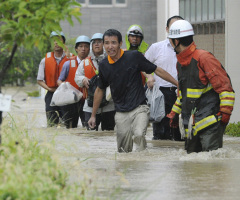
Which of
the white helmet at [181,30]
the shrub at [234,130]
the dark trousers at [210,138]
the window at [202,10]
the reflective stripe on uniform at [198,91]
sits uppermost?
the window at [202,10]

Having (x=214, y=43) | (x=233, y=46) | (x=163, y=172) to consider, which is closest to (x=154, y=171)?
(x=163, y=172)

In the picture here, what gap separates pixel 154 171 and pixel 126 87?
2.04m

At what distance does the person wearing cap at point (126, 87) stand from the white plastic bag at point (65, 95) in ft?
14.5

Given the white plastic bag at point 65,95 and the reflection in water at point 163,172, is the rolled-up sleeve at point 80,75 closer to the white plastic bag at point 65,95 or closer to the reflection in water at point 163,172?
the white plastic bag at point 65,95

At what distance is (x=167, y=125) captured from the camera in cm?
1342

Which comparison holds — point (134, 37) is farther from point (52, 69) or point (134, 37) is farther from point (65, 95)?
point (52, 69)

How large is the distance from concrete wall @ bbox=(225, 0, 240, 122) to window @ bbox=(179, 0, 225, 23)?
165 centimetres

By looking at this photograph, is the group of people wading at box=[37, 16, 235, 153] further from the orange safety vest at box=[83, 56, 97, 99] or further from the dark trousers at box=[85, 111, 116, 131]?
the orange safety vest at box=[83, 56, 97, 99]

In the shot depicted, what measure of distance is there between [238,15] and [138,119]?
5.57 m

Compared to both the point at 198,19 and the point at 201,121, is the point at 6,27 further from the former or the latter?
the point at 198,19

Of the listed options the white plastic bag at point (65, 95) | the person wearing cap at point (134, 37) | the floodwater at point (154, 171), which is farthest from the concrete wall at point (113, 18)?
the floodwater at point (154, 171)

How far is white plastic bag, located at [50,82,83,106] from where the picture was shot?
49.9 ft

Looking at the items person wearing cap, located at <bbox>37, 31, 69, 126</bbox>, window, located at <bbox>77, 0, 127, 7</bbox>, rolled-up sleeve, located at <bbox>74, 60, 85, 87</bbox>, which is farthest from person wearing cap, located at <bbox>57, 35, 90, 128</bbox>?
window, located at <bbox>77, 0, 127, 7</bbox>

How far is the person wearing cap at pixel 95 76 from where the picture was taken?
48.1 ft
